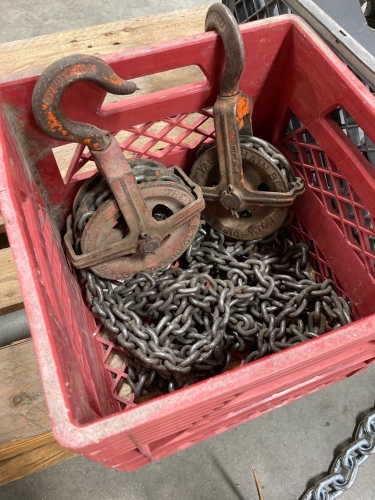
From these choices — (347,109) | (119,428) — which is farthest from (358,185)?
(119,428)

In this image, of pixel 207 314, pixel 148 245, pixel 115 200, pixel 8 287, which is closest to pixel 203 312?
pixel 207 314

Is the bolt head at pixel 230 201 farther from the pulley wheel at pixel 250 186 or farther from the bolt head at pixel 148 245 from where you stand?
the bolt head at pixel 148 245

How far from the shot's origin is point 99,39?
130 centimetres

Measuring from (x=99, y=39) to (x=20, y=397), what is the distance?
1.04 metres

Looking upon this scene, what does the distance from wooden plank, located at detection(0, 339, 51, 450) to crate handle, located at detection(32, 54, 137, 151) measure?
456mm

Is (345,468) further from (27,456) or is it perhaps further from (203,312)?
(27,456)

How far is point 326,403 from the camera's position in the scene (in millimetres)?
1233

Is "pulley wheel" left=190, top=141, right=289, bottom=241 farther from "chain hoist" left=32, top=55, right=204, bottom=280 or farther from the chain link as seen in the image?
the chain link

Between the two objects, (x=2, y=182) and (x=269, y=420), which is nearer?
(x=2, y=182)

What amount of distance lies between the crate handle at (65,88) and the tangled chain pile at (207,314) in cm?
31

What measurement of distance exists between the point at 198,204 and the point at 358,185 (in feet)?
1.06

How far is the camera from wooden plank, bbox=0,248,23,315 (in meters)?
0.97

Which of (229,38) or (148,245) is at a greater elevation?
(229,38)

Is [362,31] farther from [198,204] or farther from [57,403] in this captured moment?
[57,403]
